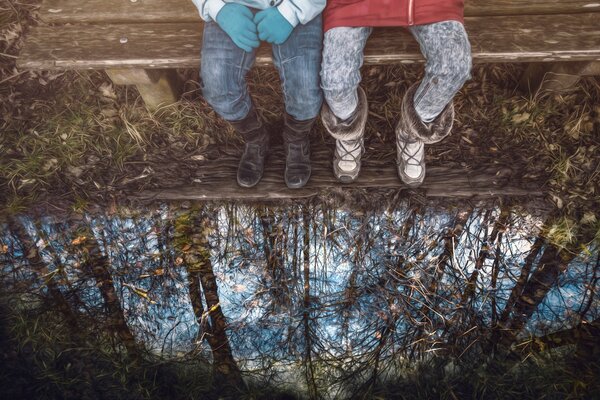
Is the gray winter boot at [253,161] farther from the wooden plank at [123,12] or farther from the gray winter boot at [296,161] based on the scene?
the wooden plank at [123,12]

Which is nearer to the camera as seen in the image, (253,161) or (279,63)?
(279,63)

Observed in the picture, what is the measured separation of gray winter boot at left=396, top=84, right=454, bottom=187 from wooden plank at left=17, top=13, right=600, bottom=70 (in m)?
0.24

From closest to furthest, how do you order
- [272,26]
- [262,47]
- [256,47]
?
[272,26] < [256,47] < [262,47]

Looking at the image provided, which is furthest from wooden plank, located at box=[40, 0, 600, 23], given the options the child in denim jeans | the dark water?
the dark water

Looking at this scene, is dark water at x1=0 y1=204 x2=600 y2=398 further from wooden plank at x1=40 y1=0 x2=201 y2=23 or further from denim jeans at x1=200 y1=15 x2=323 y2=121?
wooden plank at x1=40 y1=0 x2=201 y2=23

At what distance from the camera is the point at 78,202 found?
2506 mm

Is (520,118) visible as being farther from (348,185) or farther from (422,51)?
(348,185)

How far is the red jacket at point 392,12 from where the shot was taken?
1.84m

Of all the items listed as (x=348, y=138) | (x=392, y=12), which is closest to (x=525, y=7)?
(x=392, y=12)

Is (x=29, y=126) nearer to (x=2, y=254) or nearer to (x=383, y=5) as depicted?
(x=2, y=254)

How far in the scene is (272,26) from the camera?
71.9 inches

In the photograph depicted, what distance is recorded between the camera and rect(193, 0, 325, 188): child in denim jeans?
6.02 feet

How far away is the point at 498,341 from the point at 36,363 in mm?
2420

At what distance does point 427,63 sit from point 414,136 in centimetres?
39
